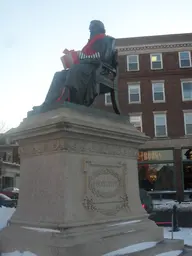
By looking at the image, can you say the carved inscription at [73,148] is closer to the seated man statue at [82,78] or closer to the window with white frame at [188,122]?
the seated man statue at [82,78]

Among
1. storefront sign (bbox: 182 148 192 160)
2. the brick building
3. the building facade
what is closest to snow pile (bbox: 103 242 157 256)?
the brick building

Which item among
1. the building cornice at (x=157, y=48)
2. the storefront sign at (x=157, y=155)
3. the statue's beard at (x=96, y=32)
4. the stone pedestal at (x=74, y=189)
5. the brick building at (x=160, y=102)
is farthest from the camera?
the building cornice at (x=157, y=48)

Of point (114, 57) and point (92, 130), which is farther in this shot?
point (114, 57)

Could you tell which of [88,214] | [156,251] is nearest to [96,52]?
[88,214]

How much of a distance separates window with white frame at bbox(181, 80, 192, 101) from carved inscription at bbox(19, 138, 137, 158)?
91.4ft

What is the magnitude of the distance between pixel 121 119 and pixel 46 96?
1.47 m

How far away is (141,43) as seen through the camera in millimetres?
33125

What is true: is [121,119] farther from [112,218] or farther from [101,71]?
[112,218]

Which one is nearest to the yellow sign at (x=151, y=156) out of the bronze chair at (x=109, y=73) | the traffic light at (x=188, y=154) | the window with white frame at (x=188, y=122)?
the traffic light at (x=188, y=154)

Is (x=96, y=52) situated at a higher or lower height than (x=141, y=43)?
lower

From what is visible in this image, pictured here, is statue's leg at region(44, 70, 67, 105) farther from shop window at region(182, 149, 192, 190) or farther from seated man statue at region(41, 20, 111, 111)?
shop window at region(182, 149, 192, 190)

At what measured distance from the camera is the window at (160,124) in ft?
105

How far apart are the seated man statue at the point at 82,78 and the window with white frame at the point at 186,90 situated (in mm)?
27336

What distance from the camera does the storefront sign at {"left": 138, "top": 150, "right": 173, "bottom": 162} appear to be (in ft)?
106
